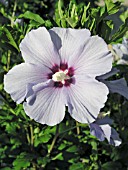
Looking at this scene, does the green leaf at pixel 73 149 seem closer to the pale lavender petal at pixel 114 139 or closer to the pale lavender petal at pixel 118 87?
the pale lavender petal at pixel 114 139

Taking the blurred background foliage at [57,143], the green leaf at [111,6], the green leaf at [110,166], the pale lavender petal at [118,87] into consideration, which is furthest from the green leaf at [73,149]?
the green leaf at [111,6]

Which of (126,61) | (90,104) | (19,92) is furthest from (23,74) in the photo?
(126,61)

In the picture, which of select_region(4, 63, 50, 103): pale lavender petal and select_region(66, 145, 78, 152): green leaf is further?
select_region(66, 145, 78, 152): green leaf

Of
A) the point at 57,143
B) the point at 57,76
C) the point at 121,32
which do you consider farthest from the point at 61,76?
the point at 57,143

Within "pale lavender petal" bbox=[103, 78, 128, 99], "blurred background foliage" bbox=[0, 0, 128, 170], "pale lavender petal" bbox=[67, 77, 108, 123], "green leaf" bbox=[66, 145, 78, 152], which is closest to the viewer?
"pale lavender petal" bbox=[67, 77, 108, 123]

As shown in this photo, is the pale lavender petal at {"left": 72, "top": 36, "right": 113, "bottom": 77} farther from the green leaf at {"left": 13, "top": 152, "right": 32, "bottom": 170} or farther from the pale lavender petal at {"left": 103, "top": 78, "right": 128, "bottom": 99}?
the green leaf at {"left": 13, "top": 152, "right": 32, "bottom": 170}

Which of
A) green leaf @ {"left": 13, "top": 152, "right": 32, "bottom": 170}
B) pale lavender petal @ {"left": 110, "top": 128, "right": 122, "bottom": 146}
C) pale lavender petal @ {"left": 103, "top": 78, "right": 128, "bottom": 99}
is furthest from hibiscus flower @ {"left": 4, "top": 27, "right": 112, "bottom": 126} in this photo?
green leaf @ {"left": 13, "top": 152, "right": 32, "bottom": 170}

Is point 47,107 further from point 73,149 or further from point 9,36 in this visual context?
point 73,149

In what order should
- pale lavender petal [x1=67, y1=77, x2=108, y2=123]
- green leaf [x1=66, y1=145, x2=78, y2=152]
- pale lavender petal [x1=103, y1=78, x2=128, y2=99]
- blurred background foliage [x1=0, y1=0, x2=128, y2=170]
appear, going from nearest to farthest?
pale lavender petal [x1=67, y1=77, x2=108, y2=123] < pale lavender petal [x1=103, y1=78, x2=128, y2=99] < blurred background foliage [x1=0, y1=0, x2=128, y2=170] < green leaf [x1=66, y1=145, x2=78, y2=152]
